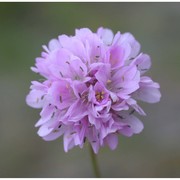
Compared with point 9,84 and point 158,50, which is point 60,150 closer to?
point 9,84

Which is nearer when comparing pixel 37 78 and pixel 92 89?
pixel 92 89

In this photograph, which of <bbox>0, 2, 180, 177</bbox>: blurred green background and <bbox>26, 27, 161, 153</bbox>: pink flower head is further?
<bbox>0, 2, 180, 177</bbox>: blurred green background

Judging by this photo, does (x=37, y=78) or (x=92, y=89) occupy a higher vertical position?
(x=37, y=78)

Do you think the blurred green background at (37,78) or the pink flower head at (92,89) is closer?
the pink flower head at (92,89)
